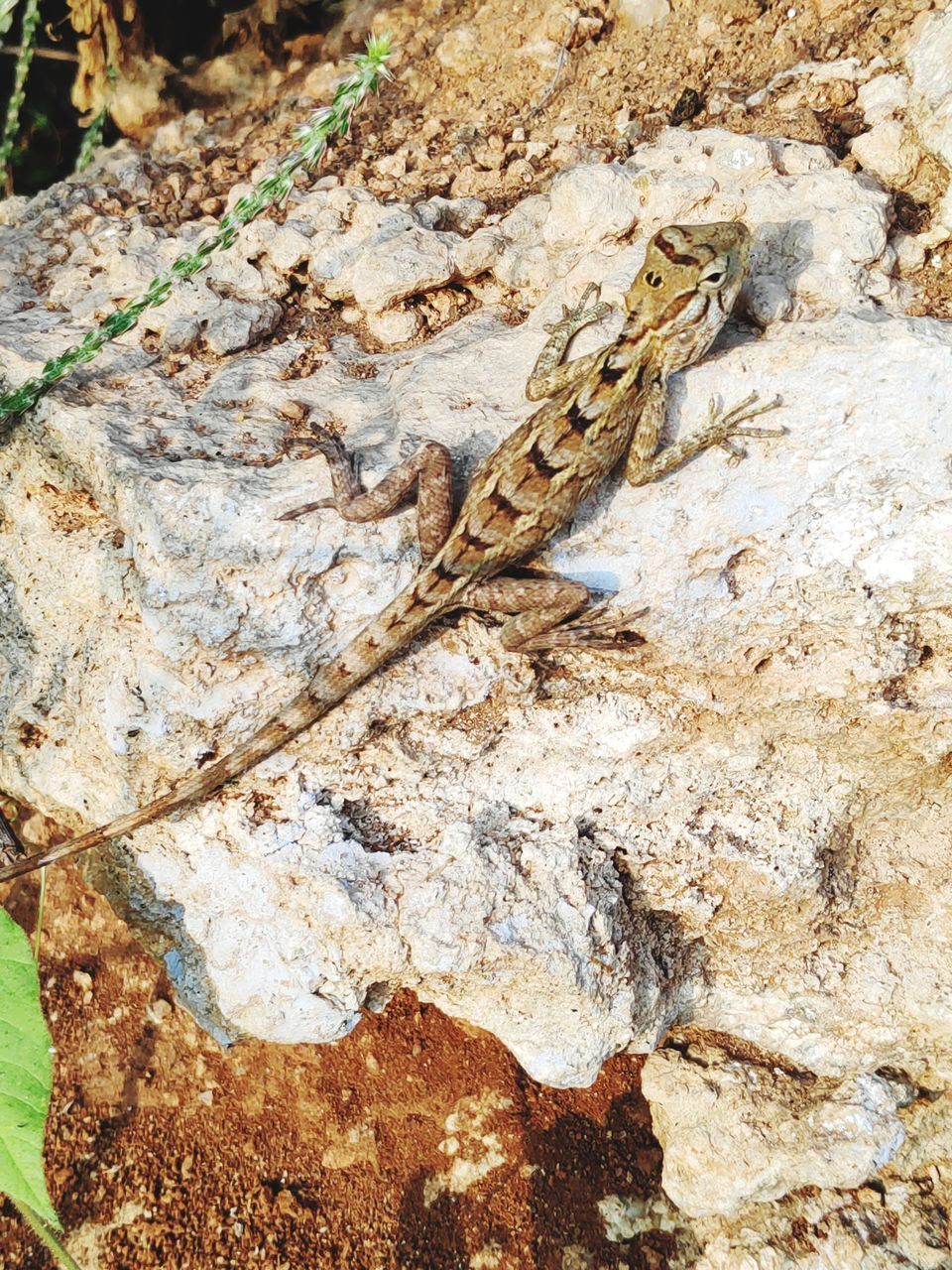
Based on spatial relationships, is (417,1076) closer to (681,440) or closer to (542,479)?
(542,479)

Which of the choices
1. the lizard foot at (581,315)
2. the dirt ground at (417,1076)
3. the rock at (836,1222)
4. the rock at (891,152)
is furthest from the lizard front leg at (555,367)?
the rock at (836,1222)

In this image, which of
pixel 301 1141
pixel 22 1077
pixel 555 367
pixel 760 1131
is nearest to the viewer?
pixel 22 1077

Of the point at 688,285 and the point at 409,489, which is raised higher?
the point at 688,285

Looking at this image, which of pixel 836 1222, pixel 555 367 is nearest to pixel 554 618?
pixel 555 367

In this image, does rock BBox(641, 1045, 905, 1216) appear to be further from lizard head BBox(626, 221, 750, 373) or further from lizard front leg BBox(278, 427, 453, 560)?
lizard head BBox(626, 221, 750, 373)

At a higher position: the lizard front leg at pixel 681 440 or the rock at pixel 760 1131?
the lizard front leg at pixel 681 440

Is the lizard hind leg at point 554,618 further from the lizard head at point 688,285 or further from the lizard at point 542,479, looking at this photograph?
the lizard head at point 688,285

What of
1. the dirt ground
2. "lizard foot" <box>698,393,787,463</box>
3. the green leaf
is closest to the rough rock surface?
"lizard foot" <box>698,393,787,463</box>
